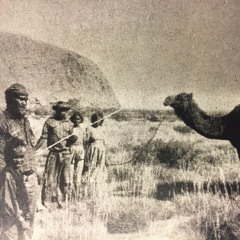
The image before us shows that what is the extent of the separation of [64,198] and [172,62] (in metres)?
1.44

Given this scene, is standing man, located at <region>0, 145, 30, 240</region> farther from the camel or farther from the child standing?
the camel

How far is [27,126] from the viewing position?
159 inches

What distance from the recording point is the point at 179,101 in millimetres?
4168

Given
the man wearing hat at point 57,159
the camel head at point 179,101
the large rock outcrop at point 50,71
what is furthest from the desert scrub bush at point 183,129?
the man wearing hat at point 57,159

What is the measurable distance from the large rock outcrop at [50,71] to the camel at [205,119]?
0.53 metres

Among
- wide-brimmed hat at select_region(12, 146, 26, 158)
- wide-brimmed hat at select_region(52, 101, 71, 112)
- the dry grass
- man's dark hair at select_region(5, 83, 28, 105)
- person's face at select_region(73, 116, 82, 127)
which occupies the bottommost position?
the dry grass

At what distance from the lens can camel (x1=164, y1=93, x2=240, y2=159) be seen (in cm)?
415

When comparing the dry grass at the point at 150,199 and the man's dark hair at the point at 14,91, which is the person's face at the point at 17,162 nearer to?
the dry grass at the point at 150,199

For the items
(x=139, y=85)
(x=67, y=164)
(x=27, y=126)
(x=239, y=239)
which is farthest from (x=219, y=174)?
(x=27, y=126)

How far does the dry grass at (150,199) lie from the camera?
403 centimetres

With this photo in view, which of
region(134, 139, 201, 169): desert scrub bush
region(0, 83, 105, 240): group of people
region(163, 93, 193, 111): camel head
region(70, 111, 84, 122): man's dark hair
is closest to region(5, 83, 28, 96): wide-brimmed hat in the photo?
region(0, 83, 105, 240): group of people

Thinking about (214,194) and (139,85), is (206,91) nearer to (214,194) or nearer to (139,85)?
(139,85)

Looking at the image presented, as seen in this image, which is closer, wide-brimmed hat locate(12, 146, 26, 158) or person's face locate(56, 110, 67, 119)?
wide-brimmed hat locate(12, 146, 26, 158)

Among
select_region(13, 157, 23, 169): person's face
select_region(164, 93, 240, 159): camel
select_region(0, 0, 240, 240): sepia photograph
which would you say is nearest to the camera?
select_region(13, 157, 23, 169): person's face
